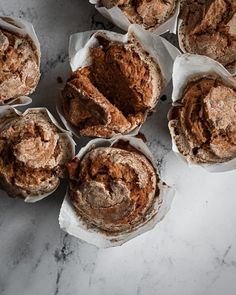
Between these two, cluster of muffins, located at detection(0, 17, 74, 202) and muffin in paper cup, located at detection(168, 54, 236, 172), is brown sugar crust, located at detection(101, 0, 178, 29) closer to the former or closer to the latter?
muffin in paper cup, located at detection(168, 54, 236, 172)

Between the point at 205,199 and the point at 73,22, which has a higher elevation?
the point at 73,22

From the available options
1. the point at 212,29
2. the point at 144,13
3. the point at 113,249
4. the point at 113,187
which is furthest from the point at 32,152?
the point at 212,29

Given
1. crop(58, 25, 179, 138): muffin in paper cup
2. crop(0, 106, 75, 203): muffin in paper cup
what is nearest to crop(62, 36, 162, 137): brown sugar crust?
crop(58, 25, 179, 138): muffin in paper cup

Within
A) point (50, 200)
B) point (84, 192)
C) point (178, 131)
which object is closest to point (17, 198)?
point (50, 200)

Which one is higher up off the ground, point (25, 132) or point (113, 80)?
point (113, 80)

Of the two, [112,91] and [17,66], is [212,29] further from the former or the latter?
[17,66]

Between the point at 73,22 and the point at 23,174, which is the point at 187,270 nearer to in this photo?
the point at 23,174

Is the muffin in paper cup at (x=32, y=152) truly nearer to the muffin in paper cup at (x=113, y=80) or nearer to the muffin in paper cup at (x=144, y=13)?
the muffin in paper cup at (x=113, y=80)
